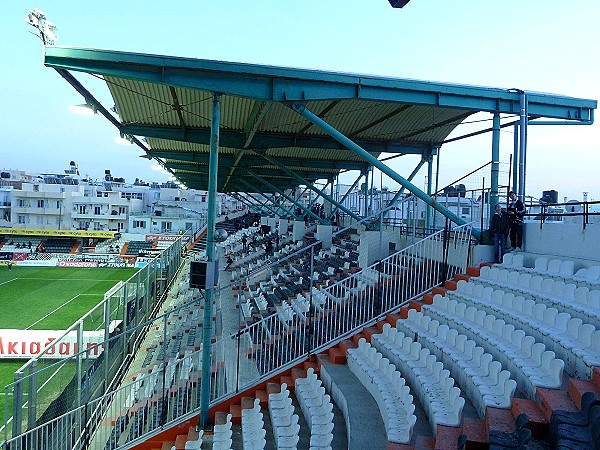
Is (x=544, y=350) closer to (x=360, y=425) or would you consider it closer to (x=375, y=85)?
(x=360, y=425)

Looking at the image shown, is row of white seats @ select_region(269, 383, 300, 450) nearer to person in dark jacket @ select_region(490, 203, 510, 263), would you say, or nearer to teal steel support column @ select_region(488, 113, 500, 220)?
person in dark jacket @ select_region(490, 203, 510, 263)

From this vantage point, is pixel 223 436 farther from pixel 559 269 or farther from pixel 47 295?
pixel 47 295

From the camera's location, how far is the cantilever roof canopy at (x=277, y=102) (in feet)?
26.6

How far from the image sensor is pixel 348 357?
7.96 meters

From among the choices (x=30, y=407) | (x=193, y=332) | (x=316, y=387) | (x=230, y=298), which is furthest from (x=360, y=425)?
(x=230, y=298)

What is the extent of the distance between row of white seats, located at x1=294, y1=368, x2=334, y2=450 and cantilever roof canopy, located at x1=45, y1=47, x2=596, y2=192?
511cm

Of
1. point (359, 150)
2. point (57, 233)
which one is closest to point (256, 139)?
point (359, 150)

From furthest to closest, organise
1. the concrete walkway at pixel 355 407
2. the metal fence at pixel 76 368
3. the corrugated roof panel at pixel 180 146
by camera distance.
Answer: the corrugated roof panel at pixel 180 146 < the metal fence at pixel 76 368 < the concrete walkway at pixel 355 407

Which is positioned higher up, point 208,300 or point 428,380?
point 208,300

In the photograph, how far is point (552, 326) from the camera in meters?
5.75

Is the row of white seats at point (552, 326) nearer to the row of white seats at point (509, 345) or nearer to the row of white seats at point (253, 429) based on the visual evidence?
the row of white seats at point (509, 345)

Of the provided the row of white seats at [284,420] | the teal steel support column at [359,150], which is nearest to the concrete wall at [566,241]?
the teal steel support column at [359,150]

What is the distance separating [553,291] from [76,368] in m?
8.07

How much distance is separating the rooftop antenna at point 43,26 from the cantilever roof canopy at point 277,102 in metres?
0.22
